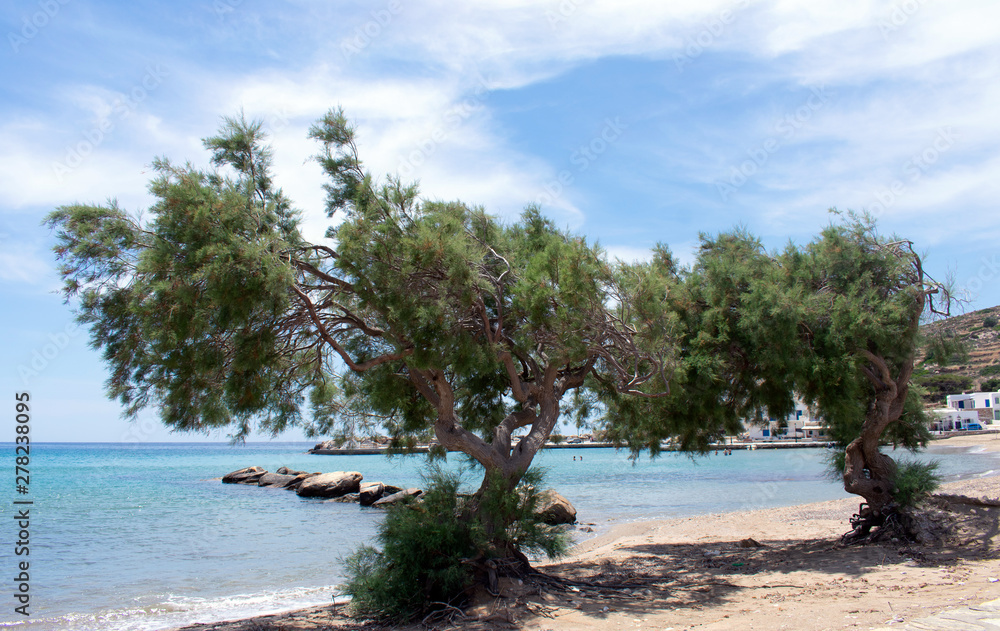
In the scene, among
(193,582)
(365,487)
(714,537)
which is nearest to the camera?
(193,582)

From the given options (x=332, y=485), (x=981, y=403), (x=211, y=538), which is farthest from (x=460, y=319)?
(x=981, y=403)

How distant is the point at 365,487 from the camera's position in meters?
29.9

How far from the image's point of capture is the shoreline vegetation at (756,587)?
7.23 metres

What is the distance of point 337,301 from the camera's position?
909 cm

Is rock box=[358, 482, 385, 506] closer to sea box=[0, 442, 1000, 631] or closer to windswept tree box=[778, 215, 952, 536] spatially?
sea box=[0, 442, 1000, 631]

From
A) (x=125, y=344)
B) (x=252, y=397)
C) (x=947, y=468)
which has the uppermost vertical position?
(x=125, y=344)

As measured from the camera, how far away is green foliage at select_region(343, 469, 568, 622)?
8.09m

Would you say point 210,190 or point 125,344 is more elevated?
point 210,190

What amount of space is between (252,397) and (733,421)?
9135 mm

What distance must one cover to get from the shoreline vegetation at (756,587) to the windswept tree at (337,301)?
1.45 meters

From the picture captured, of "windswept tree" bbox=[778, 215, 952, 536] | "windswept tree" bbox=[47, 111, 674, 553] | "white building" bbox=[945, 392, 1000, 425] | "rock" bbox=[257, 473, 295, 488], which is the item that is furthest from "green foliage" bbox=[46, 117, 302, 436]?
"white building" bbox=[945, 392, 1000, 425]

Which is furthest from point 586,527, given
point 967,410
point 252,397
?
point 967,410

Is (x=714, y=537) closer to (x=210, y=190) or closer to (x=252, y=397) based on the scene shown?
(x=252, y=397)

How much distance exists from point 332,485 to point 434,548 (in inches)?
1056
